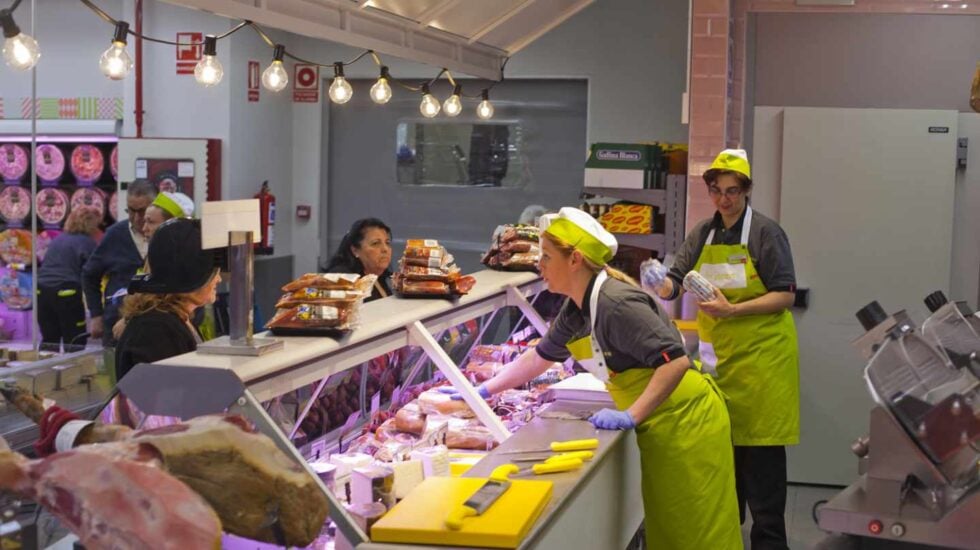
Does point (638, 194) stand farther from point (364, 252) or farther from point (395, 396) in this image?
point (395, 396)

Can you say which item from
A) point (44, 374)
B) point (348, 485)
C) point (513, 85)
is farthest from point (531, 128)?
point (348, 485)

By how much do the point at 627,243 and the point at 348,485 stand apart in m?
4.58

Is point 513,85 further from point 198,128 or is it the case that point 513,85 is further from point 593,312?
point 593,312

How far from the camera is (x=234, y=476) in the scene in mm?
2146

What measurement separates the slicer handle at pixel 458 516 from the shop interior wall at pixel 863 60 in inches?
227

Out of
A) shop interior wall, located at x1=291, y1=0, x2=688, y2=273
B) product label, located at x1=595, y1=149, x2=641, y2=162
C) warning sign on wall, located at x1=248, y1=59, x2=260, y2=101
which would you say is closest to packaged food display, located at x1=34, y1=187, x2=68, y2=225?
warning sign on wall, located at x1=248, y1=59, x2=260, y2=101

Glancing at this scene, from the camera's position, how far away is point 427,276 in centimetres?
450

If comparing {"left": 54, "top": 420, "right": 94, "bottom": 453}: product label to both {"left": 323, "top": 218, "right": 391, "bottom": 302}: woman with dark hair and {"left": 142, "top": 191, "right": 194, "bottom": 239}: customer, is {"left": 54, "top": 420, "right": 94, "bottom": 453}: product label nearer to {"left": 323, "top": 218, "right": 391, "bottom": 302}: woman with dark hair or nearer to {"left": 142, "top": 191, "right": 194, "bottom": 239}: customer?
{"left": 142, "top": 191, "right": 194, "bottom": 239}: customer

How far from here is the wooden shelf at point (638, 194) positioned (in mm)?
7664

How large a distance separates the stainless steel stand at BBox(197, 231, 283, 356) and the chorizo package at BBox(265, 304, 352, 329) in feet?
0.93

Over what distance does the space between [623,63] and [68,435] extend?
8127 mm

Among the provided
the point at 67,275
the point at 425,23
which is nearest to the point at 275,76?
the point at 425,23

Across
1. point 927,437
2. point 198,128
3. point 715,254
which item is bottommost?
point 927,437

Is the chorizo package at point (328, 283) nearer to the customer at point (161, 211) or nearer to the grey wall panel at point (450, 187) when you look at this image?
the customer at point (161, 211)
